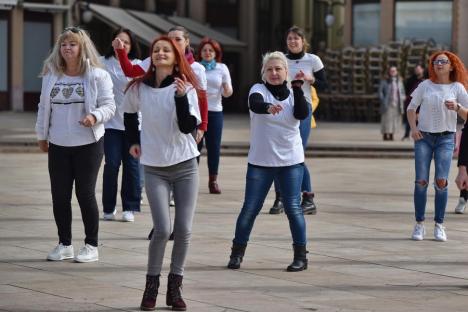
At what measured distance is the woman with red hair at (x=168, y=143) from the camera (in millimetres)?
8523

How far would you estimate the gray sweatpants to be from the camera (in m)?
8.52

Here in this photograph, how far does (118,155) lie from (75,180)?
2805mm

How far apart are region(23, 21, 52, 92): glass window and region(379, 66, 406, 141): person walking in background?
67.4ft

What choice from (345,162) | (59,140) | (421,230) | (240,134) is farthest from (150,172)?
(240,134)

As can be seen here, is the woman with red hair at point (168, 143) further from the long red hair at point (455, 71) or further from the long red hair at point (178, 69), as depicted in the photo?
the long red hair at point (455, 71)

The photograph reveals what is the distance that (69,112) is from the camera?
10211mm

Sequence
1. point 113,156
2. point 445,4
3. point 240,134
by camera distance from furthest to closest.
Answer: point 445,4
point 240,134
point 113,156

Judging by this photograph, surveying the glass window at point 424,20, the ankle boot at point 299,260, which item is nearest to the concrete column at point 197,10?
the glass window at point 424,20

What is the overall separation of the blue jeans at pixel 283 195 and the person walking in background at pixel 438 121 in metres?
2.24

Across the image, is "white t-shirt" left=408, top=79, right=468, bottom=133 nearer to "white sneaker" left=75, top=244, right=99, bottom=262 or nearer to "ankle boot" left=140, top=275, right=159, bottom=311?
"white sneaker" left=75, top=244, right=99, bottom=262

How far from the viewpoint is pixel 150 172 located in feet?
28.4

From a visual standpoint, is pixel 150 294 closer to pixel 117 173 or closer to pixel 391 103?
pixel 117 173

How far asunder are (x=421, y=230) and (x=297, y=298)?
3639 mm

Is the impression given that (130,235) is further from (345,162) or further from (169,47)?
(345,162)
